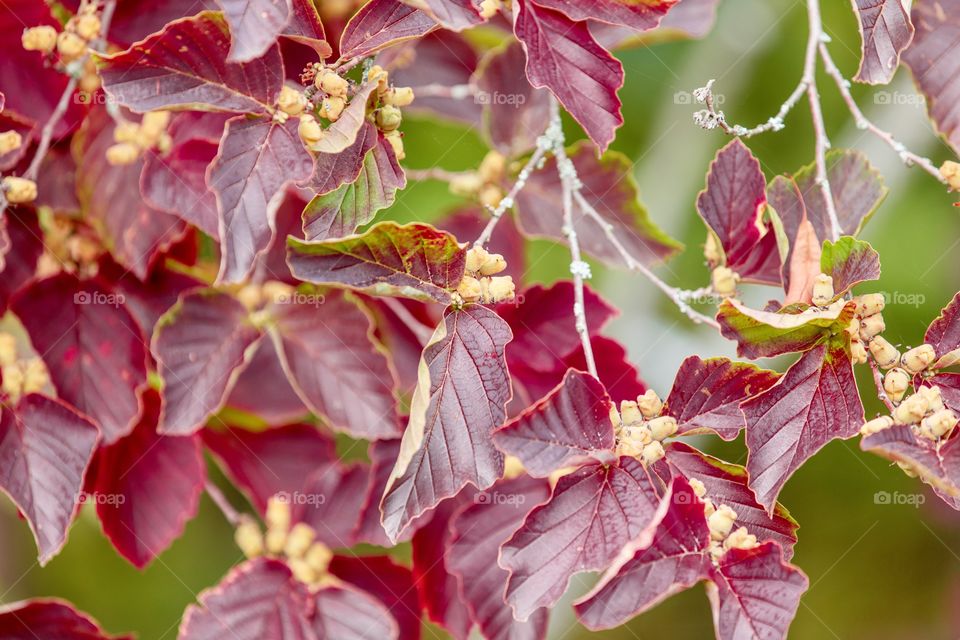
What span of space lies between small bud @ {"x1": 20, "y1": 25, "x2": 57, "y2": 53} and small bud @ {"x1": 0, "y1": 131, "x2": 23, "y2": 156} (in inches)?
3.4

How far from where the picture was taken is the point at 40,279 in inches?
33.0

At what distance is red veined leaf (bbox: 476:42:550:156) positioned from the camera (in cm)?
95

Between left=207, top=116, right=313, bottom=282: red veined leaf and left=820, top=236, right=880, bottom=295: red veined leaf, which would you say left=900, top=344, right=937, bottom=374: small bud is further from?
left=207, top=116, right=313, bottom=282: red veined leaf

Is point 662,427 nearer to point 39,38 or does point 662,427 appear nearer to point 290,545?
point 290,545

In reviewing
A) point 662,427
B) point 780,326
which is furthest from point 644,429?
point 780,326

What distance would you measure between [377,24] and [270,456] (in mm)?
526

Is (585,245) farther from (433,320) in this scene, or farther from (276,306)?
(276,306)

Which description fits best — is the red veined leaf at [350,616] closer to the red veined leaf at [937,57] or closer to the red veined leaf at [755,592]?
the red veined leaf at [755,592]

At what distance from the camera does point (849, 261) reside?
61cm

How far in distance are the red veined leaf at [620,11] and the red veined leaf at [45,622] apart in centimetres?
64

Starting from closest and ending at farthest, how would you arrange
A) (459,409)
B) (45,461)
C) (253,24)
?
1. (253,24)
2. (459,409)
3. (45,461)

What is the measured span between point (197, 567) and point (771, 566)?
125 centimetres

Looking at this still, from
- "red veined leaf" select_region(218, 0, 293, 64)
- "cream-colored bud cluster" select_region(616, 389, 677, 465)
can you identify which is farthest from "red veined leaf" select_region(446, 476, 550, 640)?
"red veined leaf" select_region(218, 0, 293, 64)

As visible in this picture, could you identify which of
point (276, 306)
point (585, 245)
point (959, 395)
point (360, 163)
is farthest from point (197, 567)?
point (959, 395)
